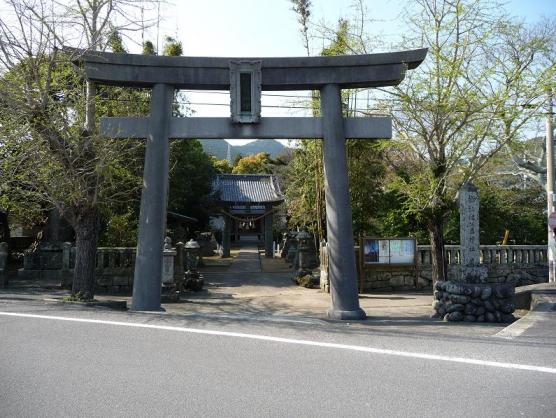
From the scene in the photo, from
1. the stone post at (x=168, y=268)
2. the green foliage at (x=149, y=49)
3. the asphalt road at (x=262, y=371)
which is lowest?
the asphalt road at (x=262, y=371)

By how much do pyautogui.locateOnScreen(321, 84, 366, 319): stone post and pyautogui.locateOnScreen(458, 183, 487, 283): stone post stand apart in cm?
226

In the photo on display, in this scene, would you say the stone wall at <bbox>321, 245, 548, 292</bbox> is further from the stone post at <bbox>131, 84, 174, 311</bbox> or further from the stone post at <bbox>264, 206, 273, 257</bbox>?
the stone post at <bbox>264, 206, 273, 257</bbox>

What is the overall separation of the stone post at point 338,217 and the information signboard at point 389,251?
263 inches

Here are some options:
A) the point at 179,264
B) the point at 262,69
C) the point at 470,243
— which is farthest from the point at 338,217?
the point at 179,264

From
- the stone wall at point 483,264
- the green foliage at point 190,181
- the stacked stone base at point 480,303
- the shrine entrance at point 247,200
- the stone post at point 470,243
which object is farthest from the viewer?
the shrine entrance at point 247,200

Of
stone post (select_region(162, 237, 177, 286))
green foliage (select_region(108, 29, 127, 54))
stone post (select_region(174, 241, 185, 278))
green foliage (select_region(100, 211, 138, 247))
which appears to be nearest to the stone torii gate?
green foliage (select_region(108, 29, 127, 54))

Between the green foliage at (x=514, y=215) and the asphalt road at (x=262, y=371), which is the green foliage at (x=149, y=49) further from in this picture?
the asphalt road at (x=262, y=371)

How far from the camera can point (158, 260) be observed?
30.3ft

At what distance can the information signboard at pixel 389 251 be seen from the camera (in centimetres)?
1566

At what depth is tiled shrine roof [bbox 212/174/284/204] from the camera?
1257 inches

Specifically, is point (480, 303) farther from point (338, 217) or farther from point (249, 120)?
point (249, 120)

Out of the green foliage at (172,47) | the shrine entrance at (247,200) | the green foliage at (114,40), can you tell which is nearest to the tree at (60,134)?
the green foliage at (114,40)

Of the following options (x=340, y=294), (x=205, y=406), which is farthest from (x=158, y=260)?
(x=205, y=406)

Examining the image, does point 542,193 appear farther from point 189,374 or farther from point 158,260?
point 189,374
